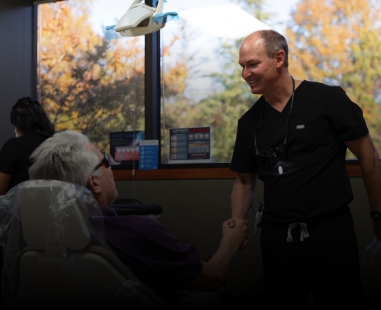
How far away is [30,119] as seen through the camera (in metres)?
3.27

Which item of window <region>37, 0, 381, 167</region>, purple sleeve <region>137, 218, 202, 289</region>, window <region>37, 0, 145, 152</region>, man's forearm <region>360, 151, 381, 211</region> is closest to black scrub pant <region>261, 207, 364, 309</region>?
man's forearm <region>360, 151, 381, 211</region>

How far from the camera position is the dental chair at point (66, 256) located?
152cm

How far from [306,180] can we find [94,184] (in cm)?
80

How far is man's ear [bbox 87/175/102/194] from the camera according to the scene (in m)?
1.77

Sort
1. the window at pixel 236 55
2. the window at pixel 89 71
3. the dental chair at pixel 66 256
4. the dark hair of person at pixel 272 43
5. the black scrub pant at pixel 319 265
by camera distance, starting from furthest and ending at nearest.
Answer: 1. the window at pixel 89 71
2. the window at pixel 236 55
3. the dark hair of person at pixel 272 43
4. the black scrub pant at pixel 319 265
5. the dental chair at pixel 66 256

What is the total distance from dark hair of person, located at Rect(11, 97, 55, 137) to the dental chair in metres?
1.74

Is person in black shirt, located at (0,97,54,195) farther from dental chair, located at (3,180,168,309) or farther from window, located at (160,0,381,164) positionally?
dental chair, located at (3,180,168,309)

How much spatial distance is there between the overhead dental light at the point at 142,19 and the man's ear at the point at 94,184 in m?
1.63

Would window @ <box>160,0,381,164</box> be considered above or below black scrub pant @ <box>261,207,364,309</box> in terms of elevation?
above

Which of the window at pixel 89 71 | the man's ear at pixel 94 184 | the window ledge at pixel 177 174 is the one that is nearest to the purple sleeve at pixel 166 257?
the man's ear at pixel 94 184

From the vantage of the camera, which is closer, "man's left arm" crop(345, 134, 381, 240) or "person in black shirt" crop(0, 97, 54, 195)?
"man's left arm" crop(345, 134, 381, 240)

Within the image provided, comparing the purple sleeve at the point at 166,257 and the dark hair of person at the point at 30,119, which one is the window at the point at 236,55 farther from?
the purple sleeve at the point at 166,257

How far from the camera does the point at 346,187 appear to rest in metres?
2.04

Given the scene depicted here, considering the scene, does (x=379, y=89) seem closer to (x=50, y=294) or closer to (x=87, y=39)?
(x=87, y=39)
